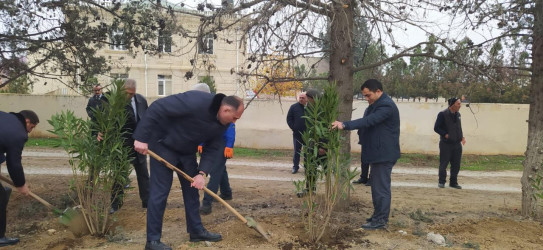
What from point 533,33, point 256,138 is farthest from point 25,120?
point 256,138

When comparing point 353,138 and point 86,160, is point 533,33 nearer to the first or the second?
point 86,160

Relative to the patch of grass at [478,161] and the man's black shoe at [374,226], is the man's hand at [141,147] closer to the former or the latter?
the man's black shoe at [374,226]

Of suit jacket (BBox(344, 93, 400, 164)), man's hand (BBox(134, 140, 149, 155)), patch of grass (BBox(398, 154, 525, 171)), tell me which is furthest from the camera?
patch of grass (BBox(398, 154, 525, 171))

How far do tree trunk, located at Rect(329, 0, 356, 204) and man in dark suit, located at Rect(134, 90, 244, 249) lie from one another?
171 cm

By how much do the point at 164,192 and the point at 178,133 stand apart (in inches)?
24.5

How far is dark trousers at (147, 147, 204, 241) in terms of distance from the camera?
406cm

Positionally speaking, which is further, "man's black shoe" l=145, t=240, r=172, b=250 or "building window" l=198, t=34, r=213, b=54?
"building window" l=198, t=34, r=213, b=54

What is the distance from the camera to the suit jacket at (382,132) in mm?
4730

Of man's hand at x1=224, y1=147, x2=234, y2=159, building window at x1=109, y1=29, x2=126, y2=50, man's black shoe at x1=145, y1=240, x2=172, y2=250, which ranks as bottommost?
man's black shoe at x1=145, y1=240, x2=172, y2=250

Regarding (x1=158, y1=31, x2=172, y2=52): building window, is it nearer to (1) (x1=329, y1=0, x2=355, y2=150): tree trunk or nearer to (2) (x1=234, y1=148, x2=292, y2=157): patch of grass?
(1) (x1=329, y1=0, x2=355, y2=150): tree trunk

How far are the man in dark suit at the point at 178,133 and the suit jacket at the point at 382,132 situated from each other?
1.67 m

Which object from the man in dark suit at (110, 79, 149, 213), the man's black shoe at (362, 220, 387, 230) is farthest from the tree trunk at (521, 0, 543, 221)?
the man in dark suit at (110, 79, 149, 213)

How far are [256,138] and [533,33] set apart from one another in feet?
33.7

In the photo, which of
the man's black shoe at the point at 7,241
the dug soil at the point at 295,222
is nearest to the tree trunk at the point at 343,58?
the dug soil at the point at 295,222
